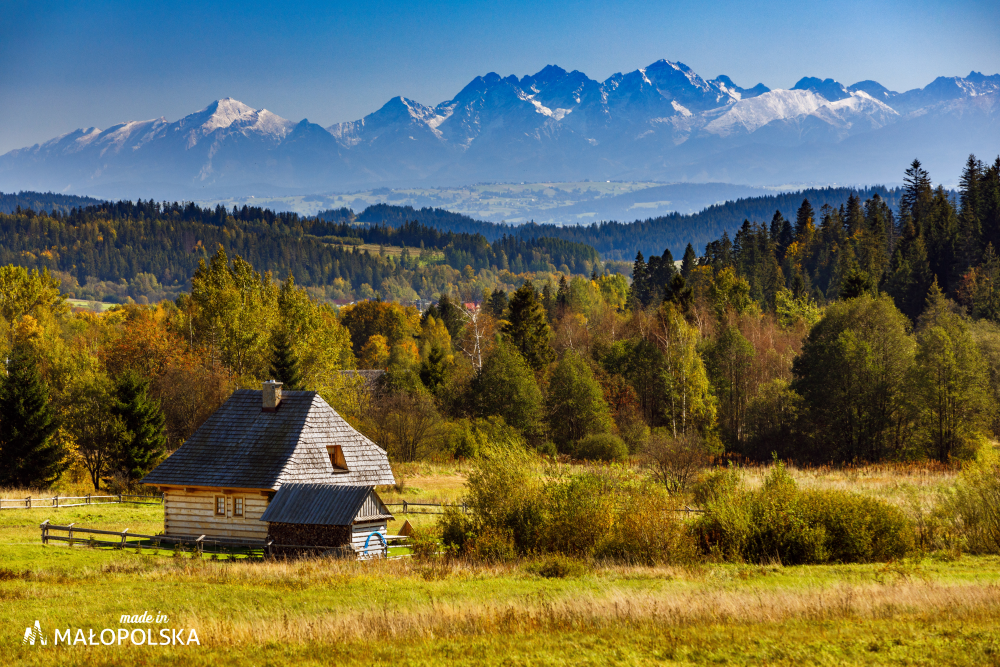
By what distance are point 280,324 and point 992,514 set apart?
172ft

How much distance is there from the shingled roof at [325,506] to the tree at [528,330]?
4503cm

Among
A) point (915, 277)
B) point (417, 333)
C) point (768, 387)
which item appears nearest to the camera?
point (768, 387)

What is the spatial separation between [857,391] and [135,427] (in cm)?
4514

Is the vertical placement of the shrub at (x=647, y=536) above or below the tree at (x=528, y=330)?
below

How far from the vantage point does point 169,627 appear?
50.0ft

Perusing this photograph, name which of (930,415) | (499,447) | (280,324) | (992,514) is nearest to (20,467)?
(280,324)

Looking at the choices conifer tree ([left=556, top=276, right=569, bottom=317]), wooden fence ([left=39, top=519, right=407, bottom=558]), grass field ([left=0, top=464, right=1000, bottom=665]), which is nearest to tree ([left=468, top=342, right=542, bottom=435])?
wooden fence ([left=39, top=519, right=407, bottom=558])

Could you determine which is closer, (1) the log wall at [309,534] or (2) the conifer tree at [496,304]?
(1) the log wall at [309,534]

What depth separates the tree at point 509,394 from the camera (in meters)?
62.4

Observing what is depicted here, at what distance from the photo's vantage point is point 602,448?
56.2m

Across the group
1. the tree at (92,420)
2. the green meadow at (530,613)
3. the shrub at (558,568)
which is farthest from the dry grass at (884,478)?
the tree at (92,420)

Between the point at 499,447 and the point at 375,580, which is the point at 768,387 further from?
the point at 375,580

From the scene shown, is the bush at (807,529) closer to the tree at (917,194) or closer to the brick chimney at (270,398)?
the brick chimney at (270,398)

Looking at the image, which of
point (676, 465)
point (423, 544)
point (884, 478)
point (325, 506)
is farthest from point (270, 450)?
point (884, 478)
